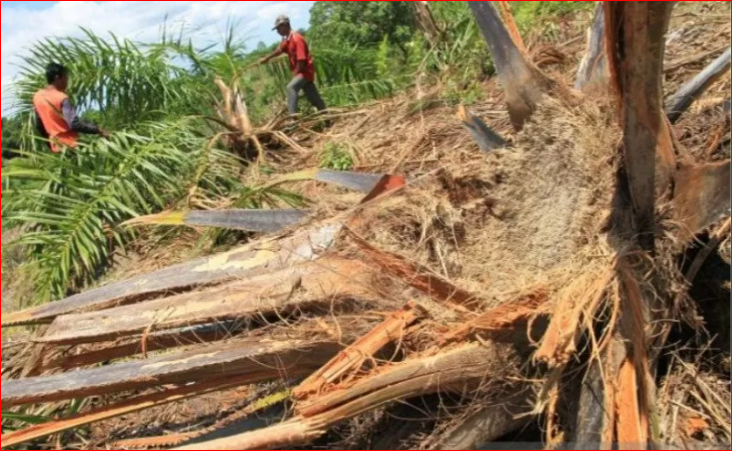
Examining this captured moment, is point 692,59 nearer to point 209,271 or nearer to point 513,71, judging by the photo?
point 513,71

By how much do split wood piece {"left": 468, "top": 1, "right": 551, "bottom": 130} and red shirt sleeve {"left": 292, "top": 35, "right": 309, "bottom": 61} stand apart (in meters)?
4.20

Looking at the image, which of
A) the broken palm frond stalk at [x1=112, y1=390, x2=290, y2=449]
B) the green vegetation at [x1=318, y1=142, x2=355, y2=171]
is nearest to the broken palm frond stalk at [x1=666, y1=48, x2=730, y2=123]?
the broken palm frond stalk at [x1=112, y1=390, x2=290, y2=449]

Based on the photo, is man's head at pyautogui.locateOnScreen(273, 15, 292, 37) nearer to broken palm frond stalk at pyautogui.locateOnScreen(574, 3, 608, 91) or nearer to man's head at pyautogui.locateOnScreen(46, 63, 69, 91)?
man's head at pyautogui.locateOnScreen(46, 63, 69, 91)

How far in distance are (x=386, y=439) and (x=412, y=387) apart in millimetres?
415

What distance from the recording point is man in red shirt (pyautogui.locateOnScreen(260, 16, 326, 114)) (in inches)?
297

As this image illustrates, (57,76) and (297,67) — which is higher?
(57,76)

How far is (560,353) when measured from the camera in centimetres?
256

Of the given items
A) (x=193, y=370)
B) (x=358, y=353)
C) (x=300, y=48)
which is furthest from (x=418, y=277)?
(x=300, y=48)

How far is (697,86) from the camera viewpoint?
11.2ft

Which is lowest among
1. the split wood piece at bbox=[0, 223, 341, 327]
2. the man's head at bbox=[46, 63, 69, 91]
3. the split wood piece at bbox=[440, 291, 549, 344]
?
the split wood piece at bbox=[440, 291, 549, 344]

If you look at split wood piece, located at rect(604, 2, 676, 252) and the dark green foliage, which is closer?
split wood piece, located at rect(604, 2, 676, 252)

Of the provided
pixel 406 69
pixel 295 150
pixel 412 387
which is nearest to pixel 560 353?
pixel 412 387

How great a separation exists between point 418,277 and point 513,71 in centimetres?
102

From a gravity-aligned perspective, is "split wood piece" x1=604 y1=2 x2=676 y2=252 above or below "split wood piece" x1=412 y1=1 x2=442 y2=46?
below
